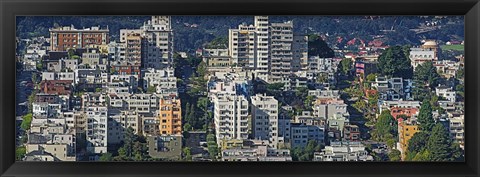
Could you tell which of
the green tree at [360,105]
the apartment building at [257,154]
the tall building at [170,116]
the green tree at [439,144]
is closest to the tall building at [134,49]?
the tall building at [170,116]

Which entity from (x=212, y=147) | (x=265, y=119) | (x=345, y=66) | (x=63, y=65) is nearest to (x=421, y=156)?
(x=345, y=66)

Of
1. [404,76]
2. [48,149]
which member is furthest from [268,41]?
[48,149]

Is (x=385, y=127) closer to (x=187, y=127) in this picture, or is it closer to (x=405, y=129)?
(x=405, y=129)

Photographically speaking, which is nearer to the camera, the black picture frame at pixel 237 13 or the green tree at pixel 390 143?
the black picture frame at pixel 237 13

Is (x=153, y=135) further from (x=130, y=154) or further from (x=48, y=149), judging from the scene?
(x=48, y=149)

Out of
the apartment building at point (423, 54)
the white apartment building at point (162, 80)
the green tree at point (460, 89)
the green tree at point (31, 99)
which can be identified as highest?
the apartment building at point (423, 54)

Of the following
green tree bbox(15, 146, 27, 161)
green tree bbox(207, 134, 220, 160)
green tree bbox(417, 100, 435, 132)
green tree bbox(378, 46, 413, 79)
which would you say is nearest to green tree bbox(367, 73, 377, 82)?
green tree bbox(378, 46, 413, 79)

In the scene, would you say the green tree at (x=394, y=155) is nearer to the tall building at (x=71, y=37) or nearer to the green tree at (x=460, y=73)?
the green tree at (x=460, y=73)
